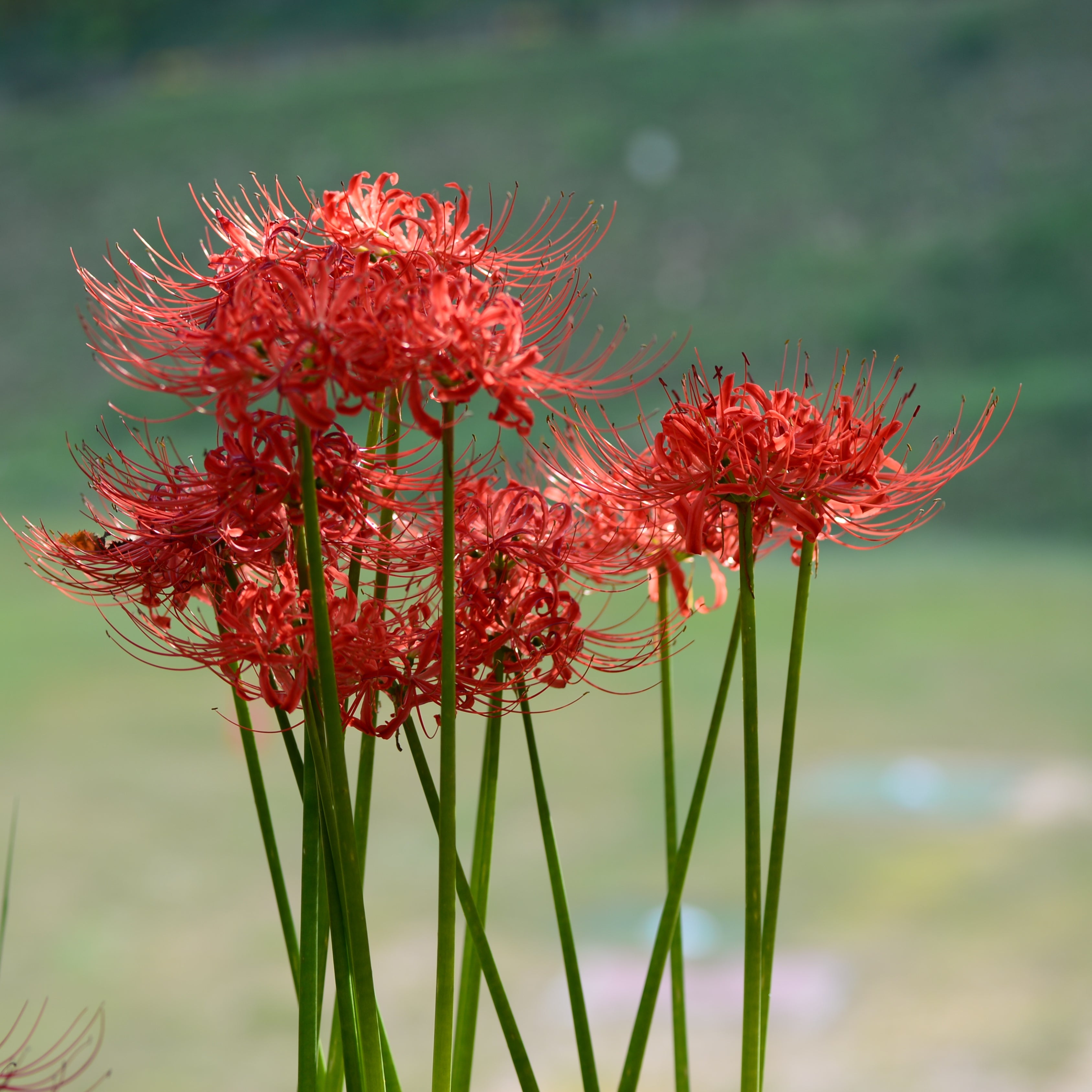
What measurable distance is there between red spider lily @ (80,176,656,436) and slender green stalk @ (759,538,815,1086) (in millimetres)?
116

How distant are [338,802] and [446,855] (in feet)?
0.15

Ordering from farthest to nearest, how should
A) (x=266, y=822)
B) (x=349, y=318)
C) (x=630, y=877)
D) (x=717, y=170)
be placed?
(x=717, y=170)
(x=630, y=877)
(x=266, y=822)
(x=349, y=318)

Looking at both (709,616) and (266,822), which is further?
(709,616)

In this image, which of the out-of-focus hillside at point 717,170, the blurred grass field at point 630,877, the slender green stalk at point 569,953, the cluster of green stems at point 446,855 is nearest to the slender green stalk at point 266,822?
the cluster of green stems at point 446,855

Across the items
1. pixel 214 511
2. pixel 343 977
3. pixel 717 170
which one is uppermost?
pixel 717 170

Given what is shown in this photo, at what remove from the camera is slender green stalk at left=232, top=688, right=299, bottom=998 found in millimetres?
575

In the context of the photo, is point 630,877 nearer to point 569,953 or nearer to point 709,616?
point 569,953

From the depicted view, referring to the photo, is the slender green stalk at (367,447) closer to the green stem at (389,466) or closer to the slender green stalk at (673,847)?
the green stem at (389,466)

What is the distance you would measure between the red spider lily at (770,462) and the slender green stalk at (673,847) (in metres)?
0.07

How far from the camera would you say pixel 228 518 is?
514mm

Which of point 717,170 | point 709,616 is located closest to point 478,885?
point 709,616

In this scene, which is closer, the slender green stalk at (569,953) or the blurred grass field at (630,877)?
the slender green stalk at (569,953)

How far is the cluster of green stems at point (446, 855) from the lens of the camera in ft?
1.62

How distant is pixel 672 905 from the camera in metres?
0.59
